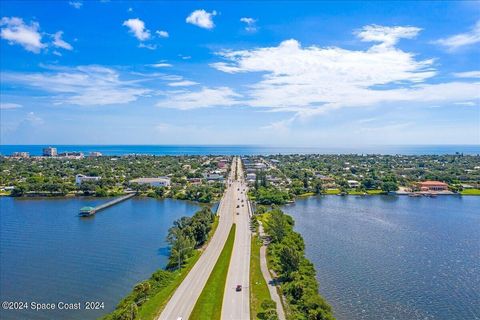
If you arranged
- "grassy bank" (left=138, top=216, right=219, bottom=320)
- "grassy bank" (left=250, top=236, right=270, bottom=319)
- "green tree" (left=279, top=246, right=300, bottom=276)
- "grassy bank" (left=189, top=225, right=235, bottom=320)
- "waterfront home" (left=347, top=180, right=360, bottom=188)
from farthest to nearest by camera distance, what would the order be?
"waterfront home" (left=347, top=180, right=360, bottom=188)
"green tree" (left=279, top=246, right=300, bottom=276)
"grassy bank" (left=250, top=236, right=270, bottom=319)
"grassy bank" (left=138, top=216, right=219, bottom=320)
"grassy bank" (left=189, top=225, right=235, bottom=320)

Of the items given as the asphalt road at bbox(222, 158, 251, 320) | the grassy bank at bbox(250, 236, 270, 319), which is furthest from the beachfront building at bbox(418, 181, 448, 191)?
the grassy bank at bbox(250, 236, 270, 319)

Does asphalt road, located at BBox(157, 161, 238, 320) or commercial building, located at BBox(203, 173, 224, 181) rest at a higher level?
commercial building, located at BBox(203, 173, 224, 181)

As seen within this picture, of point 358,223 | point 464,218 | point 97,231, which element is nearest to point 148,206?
point 97,231

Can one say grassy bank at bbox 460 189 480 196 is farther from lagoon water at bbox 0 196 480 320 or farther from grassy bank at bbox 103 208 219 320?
grassy bank at bbox 103 208 219 320

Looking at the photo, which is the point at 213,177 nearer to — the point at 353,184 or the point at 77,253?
the point at 353,184

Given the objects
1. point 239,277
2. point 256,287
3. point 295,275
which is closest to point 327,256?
point 295,275

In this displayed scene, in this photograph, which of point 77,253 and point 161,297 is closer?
point 161,297
